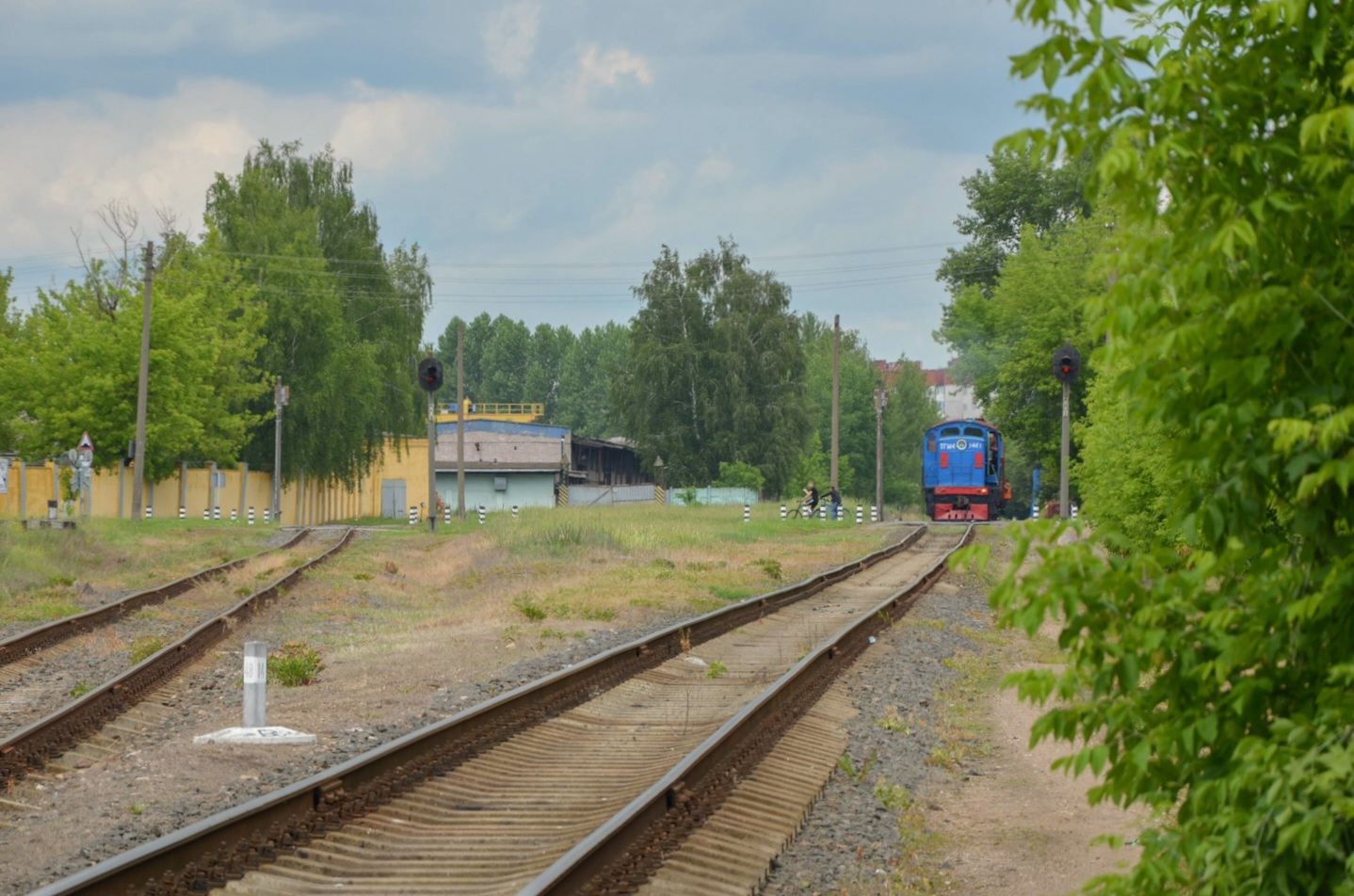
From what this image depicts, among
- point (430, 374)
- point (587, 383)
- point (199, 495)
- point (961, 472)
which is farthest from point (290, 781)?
point (587, 383)

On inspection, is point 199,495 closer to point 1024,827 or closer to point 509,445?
point 509,445

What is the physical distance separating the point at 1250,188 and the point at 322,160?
6622 cm

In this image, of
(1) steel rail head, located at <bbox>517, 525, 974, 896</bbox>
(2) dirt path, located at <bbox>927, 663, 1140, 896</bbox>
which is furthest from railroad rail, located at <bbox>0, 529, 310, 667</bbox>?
(2) dirt path, located at <bbox>927, 663, 1140, 896</bbox>

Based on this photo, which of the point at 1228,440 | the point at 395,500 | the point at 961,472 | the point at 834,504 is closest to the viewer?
the point at 1228,440

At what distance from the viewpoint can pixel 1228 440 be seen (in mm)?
3643

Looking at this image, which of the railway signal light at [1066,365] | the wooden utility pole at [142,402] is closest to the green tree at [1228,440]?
→ the railway signal light at [1066,365]

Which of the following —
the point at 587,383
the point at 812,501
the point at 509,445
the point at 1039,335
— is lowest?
the point at 812,501

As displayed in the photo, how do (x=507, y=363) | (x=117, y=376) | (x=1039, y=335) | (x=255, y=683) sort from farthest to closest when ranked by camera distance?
(x=507, y=363) < (x=117, y=376) < (x=1039, y=335) < (x=255, y=683)

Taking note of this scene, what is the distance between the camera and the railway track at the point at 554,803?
21.8ft

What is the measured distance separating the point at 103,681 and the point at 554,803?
23.2 ft

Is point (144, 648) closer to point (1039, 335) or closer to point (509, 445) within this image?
point (1039, 335)

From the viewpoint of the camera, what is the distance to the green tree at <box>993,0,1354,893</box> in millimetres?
3477

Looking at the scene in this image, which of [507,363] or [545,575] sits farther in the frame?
[507,363]

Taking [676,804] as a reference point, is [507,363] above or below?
above
